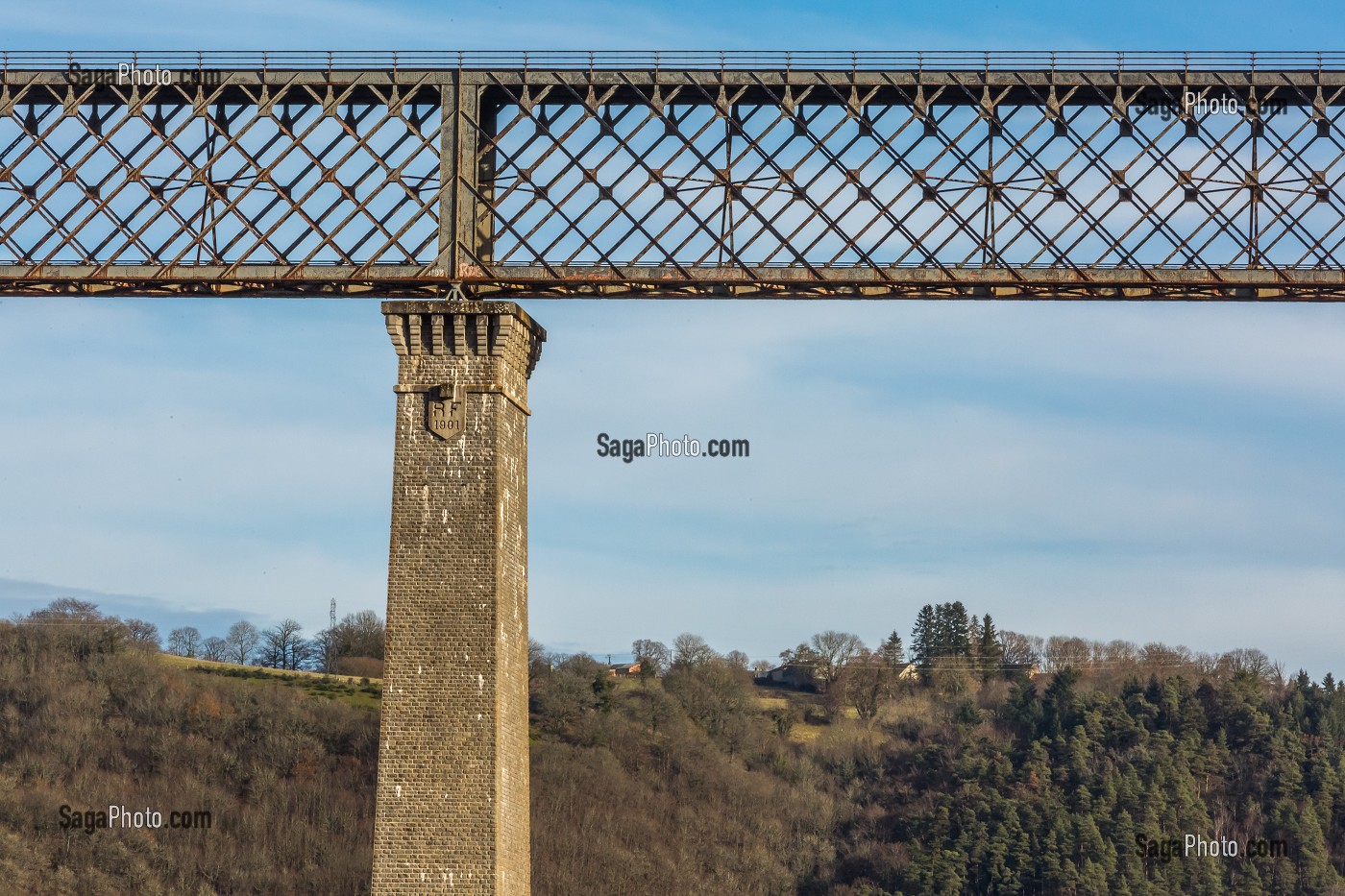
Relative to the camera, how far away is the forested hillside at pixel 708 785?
91250 millimetres

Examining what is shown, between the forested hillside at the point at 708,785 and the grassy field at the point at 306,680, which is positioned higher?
the grassy field at the point at 306,680

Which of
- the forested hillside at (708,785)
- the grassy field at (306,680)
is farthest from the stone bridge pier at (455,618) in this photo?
the grassy field at (306,680)

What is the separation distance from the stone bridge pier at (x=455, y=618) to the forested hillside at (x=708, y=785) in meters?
53.9

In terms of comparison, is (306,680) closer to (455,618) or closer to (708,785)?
(708,785)

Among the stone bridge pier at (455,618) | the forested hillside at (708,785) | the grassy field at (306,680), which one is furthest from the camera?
the grassy field at (306,680)

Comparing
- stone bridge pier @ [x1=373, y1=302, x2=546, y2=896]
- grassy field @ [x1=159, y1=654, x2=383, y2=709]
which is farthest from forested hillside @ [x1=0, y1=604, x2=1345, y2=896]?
stone bridge pier @ [x1=373, y1=302, x2=546, y2=896]

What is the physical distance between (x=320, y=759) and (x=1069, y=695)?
149 ft

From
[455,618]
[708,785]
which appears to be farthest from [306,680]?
[455,618]

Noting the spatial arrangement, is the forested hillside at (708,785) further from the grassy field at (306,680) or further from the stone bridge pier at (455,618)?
the stone bridge pier at (455,618)

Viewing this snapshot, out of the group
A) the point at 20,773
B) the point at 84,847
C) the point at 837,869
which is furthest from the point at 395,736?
the point at 837,869

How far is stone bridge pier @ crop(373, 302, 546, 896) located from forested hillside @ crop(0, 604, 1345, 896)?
53883 mm

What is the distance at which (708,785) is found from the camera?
11956 centimetres

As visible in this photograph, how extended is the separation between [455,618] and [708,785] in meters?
90.1

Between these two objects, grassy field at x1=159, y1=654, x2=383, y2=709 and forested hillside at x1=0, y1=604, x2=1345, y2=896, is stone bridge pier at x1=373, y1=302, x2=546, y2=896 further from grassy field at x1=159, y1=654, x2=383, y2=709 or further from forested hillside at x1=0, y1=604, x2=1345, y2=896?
grassy field at x1=159, y1=654, x2=383, y2=709
